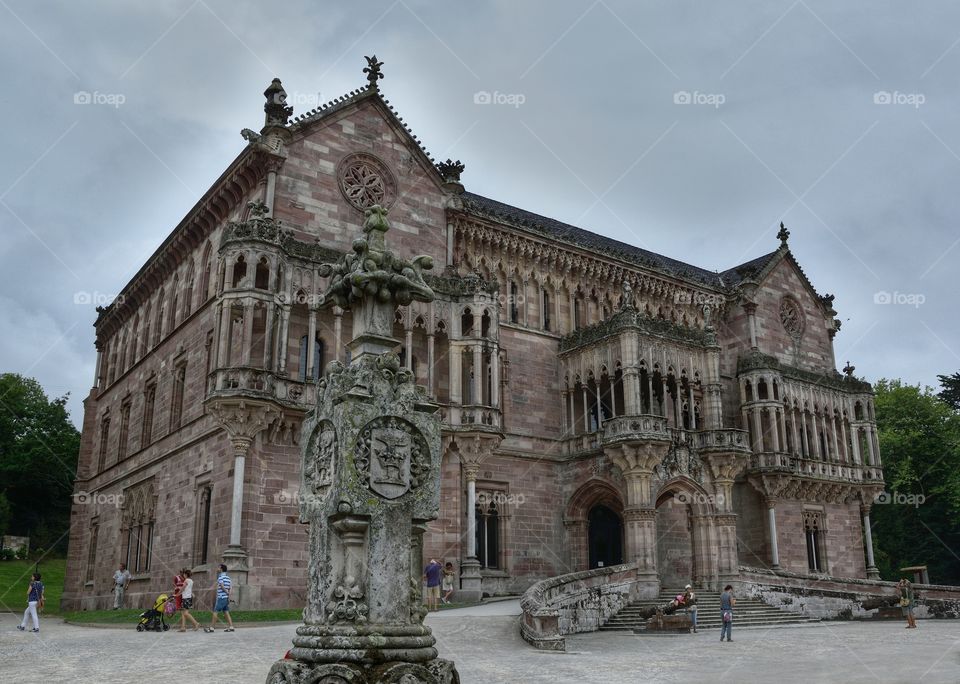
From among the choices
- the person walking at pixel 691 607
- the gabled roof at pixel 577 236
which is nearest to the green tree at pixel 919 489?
the gabled roof at pixel 577 236

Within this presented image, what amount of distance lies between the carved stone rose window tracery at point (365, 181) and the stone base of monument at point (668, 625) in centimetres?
1700

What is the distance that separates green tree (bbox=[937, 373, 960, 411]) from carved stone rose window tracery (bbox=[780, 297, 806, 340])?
77.1 feet

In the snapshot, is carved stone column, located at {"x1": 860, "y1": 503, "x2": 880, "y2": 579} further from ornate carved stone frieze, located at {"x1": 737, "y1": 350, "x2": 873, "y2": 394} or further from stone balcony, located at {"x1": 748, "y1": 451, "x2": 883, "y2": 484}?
ornate carved stone frieze, located at {"x1": 737, "y1": 350, "x2": 873, "y2": 394}

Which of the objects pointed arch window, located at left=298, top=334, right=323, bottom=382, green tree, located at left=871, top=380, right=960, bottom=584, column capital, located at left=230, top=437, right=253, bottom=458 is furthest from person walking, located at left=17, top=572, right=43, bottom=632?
green tree, located at left=871, top=380, right=960, bottom=584

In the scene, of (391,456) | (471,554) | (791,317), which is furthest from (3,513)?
(391,456)

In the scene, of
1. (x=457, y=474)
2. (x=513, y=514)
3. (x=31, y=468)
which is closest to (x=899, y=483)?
(x=513, y=514)

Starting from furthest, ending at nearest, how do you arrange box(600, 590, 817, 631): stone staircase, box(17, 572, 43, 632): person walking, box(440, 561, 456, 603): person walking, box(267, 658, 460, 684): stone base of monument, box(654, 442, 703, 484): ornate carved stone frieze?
1. box(654, 442, 703, 484): ornate carved stone frieze
2. box(440, 561, 456, 603): person walking
3. box(600, 590, 817, 631): stone staircase
4. box(17, 572, 43, 632): person walking
5. box(267, 658, 460, 684): stone base of monument

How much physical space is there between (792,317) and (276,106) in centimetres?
3030

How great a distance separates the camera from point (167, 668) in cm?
1316

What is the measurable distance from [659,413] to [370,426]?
1107 inches

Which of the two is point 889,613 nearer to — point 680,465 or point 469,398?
point 680,465

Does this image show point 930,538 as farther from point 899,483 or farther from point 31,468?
point 31,468

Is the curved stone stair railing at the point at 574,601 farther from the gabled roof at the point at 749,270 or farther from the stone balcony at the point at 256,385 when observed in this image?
the gabled roof at the point at 749,270

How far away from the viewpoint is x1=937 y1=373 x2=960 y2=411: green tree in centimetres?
6206
